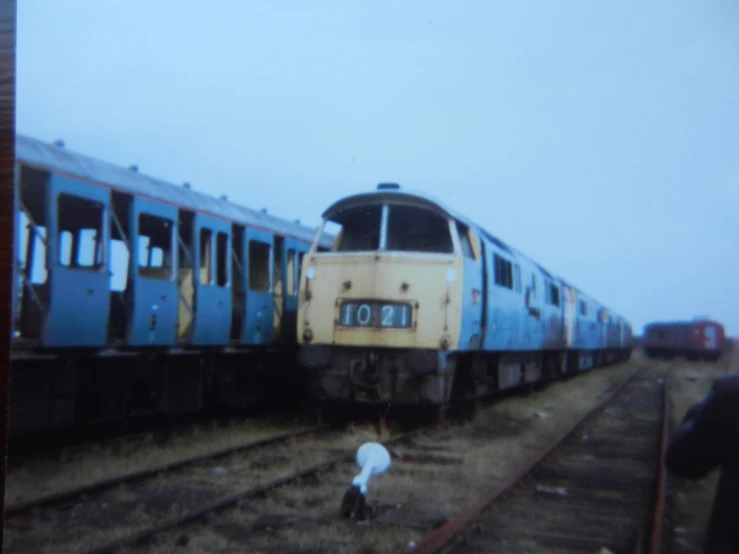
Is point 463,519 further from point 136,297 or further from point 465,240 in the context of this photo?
point 465,240

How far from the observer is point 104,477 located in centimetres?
695

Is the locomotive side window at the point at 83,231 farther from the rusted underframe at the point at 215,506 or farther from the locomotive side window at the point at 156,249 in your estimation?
the rusted underframe at the point at 215,506

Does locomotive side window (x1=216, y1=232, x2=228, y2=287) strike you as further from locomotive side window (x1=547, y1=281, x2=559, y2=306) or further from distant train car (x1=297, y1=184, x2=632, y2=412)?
locomotive side window (x1=547, y1=281, x2=559, y2=306)

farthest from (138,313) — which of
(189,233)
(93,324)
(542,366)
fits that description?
(542,366)

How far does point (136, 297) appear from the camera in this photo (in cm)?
899

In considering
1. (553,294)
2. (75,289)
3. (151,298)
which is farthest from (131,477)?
(553,294)

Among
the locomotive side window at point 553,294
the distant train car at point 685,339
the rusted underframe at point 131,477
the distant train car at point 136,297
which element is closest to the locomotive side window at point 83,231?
the distant train car at point 136,297

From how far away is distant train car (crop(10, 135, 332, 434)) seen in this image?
7598 millimetres

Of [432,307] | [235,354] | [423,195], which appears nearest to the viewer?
[432,307]

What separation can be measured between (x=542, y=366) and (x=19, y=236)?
14.1 m

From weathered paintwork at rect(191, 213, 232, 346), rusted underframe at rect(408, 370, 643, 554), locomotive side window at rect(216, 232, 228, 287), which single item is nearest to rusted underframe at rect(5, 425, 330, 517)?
weathered paintwork at rect(191, 213, 232, 346)

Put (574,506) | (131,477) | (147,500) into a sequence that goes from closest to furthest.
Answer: (147,500)
(574,506)
(131,477)

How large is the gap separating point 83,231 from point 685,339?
127 feet

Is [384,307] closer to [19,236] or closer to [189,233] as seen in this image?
[189,233]
